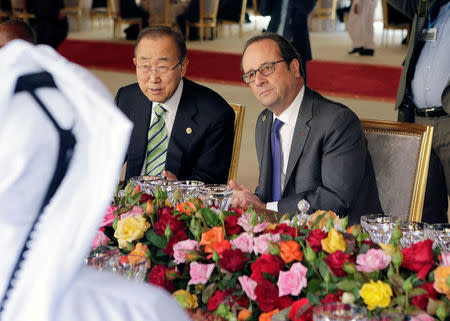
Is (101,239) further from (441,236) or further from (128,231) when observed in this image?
(441,236)

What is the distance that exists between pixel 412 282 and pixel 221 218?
21.9 inches

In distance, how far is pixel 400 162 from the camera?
3.29 m

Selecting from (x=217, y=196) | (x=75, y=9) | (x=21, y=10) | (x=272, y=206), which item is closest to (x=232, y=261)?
(x=217, y=196)

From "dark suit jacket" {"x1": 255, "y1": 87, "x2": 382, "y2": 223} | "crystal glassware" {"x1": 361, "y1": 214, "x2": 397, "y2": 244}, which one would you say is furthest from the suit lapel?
"crystal glassware" {"x1": 361, "y1": 214, "x2": 397, "y2": 244}

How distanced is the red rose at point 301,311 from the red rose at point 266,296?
0.10m

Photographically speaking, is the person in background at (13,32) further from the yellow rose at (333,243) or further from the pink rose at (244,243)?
the yellow rose at (333,243)

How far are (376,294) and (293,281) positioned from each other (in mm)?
181

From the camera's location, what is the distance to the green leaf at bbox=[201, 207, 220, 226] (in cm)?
207

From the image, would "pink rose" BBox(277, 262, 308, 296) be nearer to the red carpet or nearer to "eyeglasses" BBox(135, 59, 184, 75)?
"eyeglasses" BBox(135, 59, 184, 75)

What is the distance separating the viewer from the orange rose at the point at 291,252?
5.71 feet

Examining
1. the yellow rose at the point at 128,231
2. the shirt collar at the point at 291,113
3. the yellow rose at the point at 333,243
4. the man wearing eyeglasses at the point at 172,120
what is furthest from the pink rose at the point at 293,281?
the man wearing eyeglasses at the point at 172,120

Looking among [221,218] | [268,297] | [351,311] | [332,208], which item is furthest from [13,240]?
[332,208]

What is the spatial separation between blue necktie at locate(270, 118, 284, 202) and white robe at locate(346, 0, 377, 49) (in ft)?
34.3

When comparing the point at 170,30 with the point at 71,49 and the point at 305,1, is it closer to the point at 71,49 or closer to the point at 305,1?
the point at 305,1
